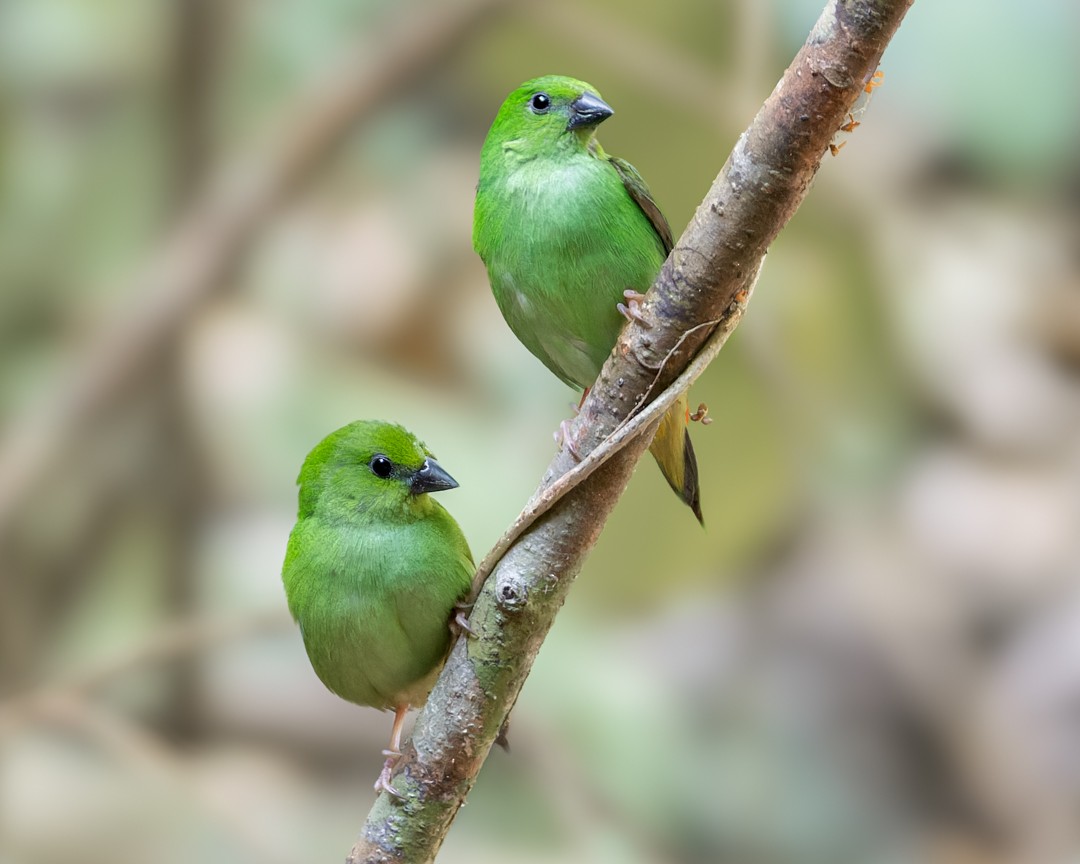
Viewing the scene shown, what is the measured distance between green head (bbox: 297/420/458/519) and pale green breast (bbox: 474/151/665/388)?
0.24 meters

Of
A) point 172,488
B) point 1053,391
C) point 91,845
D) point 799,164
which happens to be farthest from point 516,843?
point 799,164

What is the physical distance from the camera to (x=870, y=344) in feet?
11.7

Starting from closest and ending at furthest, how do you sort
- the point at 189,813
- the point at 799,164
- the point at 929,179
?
the point at 799,164, the point at 189,813, the point at 929,179

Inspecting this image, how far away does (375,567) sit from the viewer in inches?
58.9

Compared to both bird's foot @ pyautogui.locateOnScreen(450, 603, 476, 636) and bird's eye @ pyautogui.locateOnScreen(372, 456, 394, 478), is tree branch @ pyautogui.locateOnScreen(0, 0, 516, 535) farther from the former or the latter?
bird's foot @ pyautogui.locateOnScreen(450, 603, 476, 636)

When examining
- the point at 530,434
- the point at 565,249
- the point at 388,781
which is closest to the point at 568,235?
the point at 565,249

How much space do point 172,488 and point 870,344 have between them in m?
2.06

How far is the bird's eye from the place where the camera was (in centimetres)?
154

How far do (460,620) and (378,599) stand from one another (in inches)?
6.9

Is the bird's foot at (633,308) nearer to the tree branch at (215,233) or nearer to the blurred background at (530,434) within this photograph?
the blurred background at (530,434)

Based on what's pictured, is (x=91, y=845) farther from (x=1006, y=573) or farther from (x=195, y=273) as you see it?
(x=1006, y=573)

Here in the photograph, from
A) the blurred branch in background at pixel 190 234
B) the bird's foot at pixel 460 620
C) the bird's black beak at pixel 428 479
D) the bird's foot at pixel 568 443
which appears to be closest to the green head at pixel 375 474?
the bird's black beak at pixel 428 479

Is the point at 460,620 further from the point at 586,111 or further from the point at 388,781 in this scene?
the point at 586,111

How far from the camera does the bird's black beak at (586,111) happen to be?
1418 millimetres
